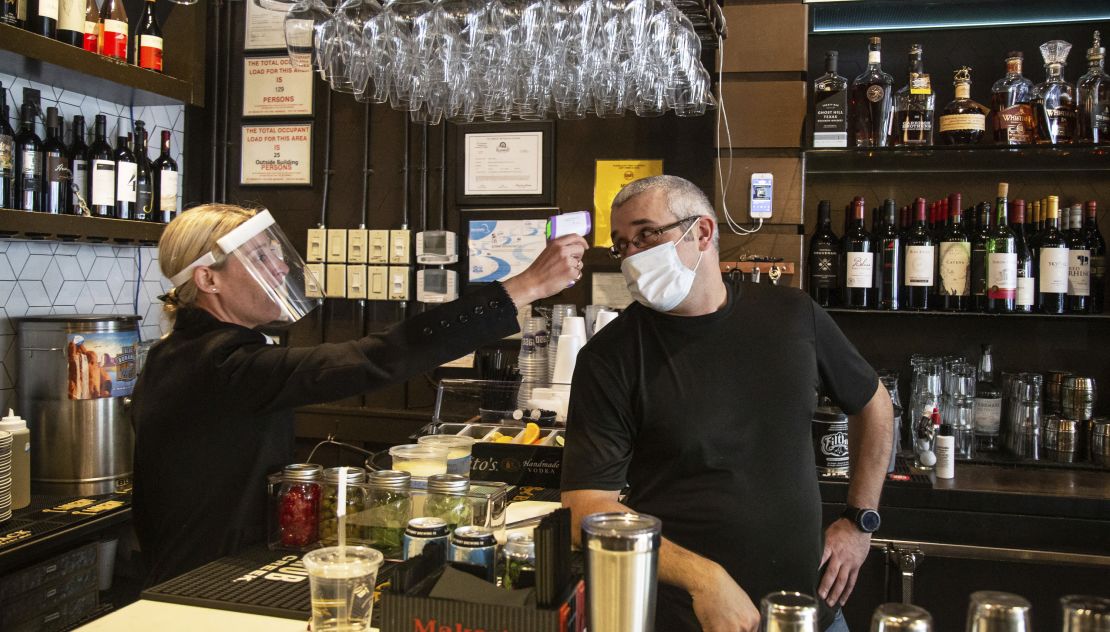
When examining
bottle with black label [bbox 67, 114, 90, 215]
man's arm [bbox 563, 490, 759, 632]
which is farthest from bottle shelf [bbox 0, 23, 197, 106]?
man's arm [bbox 563, 490, 759, 632]

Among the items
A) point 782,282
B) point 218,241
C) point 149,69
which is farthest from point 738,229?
point 149,69

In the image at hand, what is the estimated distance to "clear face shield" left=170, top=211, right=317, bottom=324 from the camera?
79.4 inches

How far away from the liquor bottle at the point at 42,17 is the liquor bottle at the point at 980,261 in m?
3.36

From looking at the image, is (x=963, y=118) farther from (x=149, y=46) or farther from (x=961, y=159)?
(x=149, y=46)

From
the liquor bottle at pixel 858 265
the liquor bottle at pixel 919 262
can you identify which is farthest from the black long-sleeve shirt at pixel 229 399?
the liquor bottle at pixel 919 262

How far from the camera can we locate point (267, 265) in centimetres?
208

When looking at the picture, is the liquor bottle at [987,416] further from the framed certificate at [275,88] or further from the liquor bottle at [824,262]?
the framed certificate at [275,88]

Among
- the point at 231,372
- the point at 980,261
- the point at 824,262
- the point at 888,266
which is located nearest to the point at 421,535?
the point at 231,372

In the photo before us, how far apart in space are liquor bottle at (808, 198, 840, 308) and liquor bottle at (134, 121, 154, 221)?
265 cm

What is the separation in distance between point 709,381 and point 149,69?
2.65m

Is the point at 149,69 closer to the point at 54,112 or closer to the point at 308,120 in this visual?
the point at 54,112

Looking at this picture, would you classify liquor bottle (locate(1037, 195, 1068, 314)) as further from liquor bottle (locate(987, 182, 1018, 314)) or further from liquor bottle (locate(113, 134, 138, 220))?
liquor bottle (locate(113, 134, 138, 220))

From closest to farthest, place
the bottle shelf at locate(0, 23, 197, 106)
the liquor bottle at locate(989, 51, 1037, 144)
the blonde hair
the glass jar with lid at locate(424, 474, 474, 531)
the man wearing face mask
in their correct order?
the glass jar with lid at locate(424, 474, 474, 531) → the man wearing face mask → the blonde hair → the bottle shelf at locate(0, 23, 197, 106) → the liquor bottle at locate(989, 51, 1037, 144)

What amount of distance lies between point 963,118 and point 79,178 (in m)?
3.28
